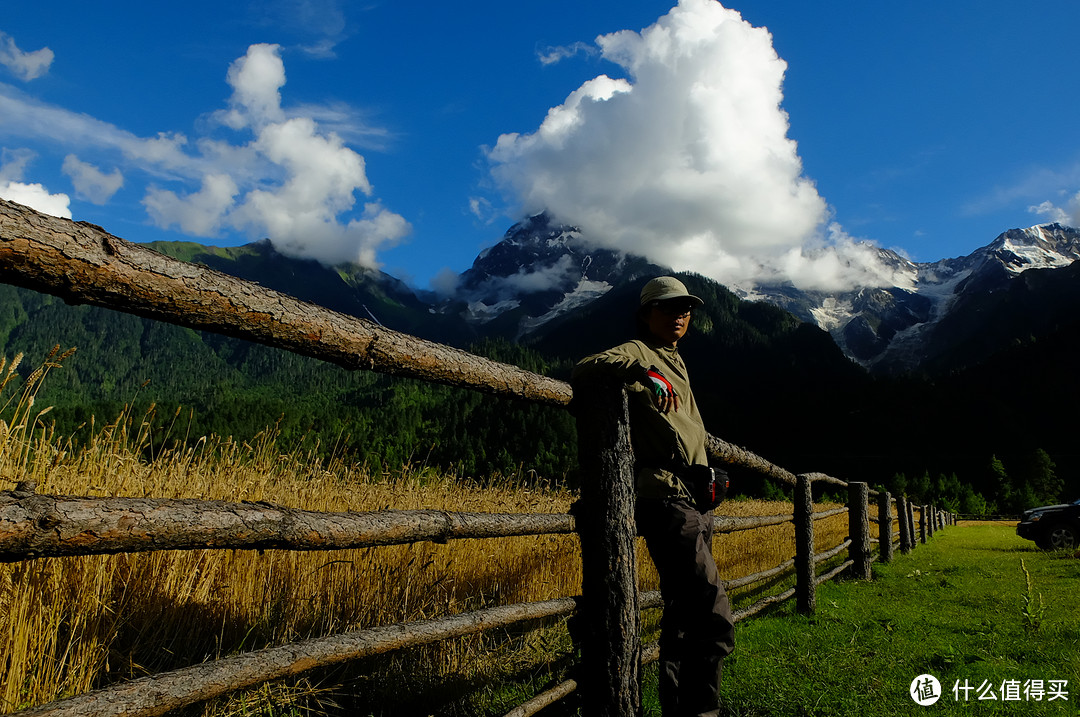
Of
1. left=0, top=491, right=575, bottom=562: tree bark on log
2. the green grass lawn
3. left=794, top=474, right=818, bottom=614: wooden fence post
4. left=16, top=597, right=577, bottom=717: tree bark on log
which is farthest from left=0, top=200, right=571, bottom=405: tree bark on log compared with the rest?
left=794, top=474, right=818, bottom=614: wooden fence post

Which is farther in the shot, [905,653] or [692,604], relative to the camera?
[905,653]

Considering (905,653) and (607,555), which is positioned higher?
(607,555)

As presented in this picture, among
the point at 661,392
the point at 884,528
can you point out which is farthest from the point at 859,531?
the point at 661,392

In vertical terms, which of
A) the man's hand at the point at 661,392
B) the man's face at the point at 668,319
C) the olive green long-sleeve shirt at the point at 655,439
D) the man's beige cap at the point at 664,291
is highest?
the man's beige cap at the point at 664,291

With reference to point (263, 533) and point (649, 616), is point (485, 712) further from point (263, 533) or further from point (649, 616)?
point (649, 616)

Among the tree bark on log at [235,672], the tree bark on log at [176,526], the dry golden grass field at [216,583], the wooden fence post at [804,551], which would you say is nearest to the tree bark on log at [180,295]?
the tree bark on log at [176,526]

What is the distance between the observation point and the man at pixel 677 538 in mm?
2760

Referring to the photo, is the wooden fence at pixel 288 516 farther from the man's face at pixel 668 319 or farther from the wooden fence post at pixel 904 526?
the wooden fence post at pixel 904 526

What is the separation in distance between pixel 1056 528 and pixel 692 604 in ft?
45.5

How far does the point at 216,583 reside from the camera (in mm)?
2885

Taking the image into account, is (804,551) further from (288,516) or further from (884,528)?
(884,528)

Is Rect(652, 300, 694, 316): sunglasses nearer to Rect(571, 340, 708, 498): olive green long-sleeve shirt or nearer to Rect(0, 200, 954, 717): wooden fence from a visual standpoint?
Rect(571, 340, 708, 498): olive green long-sleeve shirt

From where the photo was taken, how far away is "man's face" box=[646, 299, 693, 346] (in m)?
3.10

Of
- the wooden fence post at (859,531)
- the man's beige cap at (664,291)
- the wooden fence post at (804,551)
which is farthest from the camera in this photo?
the wooden fence post at (859,531)
